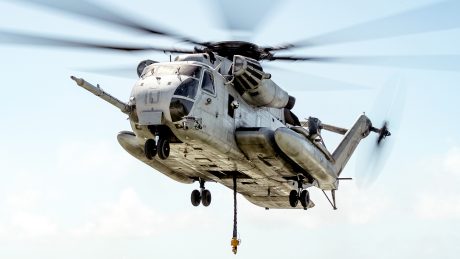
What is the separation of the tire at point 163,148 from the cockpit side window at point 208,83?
5.42 feet

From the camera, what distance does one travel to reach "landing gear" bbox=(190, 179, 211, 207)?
23.4 m

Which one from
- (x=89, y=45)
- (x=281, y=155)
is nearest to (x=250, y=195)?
(x=281, y=155)

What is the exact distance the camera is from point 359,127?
26.3 meters

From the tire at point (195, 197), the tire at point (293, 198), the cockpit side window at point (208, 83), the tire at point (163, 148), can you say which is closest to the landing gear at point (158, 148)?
the tire at point (163, 148)

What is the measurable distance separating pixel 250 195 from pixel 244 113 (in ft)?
16.6

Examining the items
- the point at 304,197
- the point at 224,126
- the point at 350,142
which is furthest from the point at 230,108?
the point at 350,142

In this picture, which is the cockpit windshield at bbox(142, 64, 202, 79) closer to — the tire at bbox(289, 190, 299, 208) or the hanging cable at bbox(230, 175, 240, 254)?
the hanging cable at bbox(230, 175, 240, 254)

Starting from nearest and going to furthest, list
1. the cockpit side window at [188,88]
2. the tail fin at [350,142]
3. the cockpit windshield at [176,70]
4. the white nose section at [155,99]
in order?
the white nose section at [155,99], the cockpit side window at [188,88], the cockpit windshield at [176,70], the tail fin at [350,142]

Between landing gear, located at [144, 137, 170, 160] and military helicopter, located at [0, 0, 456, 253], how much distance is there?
24 millimetres

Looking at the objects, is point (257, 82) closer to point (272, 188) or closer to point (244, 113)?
point (244, 113)

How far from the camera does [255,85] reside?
20.3 metres

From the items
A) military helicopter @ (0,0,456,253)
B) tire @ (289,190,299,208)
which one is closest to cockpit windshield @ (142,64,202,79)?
military helicopter @ (0,0,456,253)

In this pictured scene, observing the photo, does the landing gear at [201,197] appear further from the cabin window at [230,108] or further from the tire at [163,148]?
the tire at [163,148]

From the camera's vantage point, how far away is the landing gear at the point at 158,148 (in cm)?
1862
